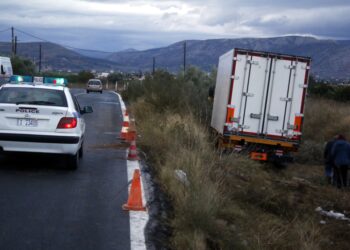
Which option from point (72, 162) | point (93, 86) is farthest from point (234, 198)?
point (93, 86)

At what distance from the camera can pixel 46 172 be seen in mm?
10281

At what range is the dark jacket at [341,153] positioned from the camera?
652 inches

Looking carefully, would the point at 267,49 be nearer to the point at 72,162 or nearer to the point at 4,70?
the point at 4,70

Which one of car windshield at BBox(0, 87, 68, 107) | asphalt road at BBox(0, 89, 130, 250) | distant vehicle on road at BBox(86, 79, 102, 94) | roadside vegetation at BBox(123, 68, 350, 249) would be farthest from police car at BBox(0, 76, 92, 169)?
distant vehicle on road at BBox(86, 79, 102, 94)

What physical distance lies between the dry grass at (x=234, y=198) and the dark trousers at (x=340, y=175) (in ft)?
1.53

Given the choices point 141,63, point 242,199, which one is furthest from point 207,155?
point 141,63

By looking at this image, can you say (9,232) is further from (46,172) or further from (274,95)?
(274,95)

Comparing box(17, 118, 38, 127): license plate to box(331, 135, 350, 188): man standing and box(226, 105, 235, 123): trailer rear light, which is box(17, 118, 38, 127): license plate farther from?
box(331, 135, 350, 188): man standing

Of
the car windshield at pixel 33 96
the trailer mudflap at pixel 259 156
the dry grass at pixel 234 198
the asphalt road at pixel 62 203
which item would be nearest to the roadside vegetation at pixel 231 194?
the dry grass at pixel 234 198

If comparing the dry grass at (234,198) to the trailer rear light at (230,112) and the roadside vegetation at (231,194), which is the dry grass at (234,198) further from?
the trailer rear light at (230,112)

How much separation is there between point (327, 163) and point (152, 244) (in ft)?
38.6

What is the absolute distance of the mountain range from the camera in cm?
6309

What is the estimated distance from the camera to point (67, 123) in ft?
33.4

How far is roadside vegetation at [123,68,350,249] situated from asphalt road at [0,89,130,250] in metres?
0.72
